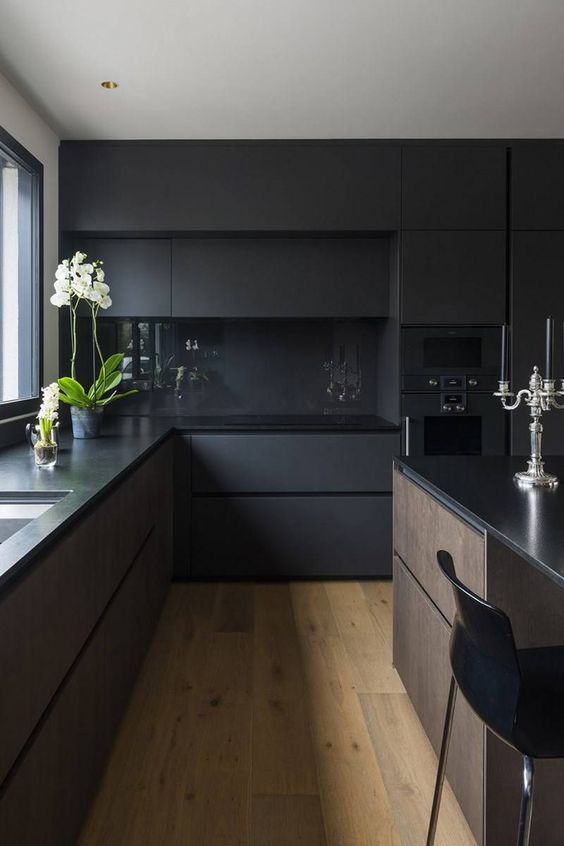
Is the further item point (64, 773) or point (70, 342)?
point (70, 342)

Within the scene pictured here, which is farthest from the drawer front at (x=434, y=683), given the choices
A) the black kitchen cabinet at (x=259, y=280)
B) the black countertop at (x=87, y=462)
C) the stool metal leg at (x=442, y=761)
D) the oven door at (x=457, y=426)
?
the black kitchen cabinet at (x=259, y=280)

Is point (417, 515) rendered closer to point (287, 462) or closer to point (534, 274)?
point (287, 462)

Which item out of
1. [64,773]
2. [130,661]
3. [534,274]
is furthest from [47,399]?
[534,274]

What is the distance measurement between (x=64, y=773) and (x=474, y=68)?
291 cm

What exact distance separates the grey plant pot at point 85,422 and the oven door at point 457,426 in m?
1.61

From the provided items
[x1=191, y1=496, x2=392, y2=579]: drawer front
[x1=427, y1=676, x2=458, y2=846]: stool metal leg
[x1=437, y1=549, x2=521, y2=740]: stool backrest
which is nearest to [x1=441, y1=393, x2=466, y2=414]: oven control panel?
[x1=191, y1=496, x2=392, y2=579]: drawer front

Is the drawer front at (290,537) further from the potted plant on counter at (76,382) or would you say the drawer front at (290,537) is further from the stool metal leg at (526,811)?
the stool metal leg at (526,811)

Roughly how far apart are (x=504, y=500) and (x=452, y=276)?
7.47 ft

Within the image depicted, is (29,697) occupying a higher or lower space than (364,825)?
higher

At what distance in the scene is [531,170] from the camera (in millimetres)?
3771

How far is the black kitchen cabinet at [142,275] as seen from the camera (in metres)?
3.93

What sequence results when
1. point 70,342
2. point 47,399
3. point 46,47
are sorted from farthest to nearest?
point 70,342 < point 46,47 < point 47,399

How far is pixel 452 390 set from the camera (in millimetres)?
3816

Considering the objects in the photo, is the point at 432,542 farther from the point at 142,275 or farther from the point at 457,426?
the point at 142,275
